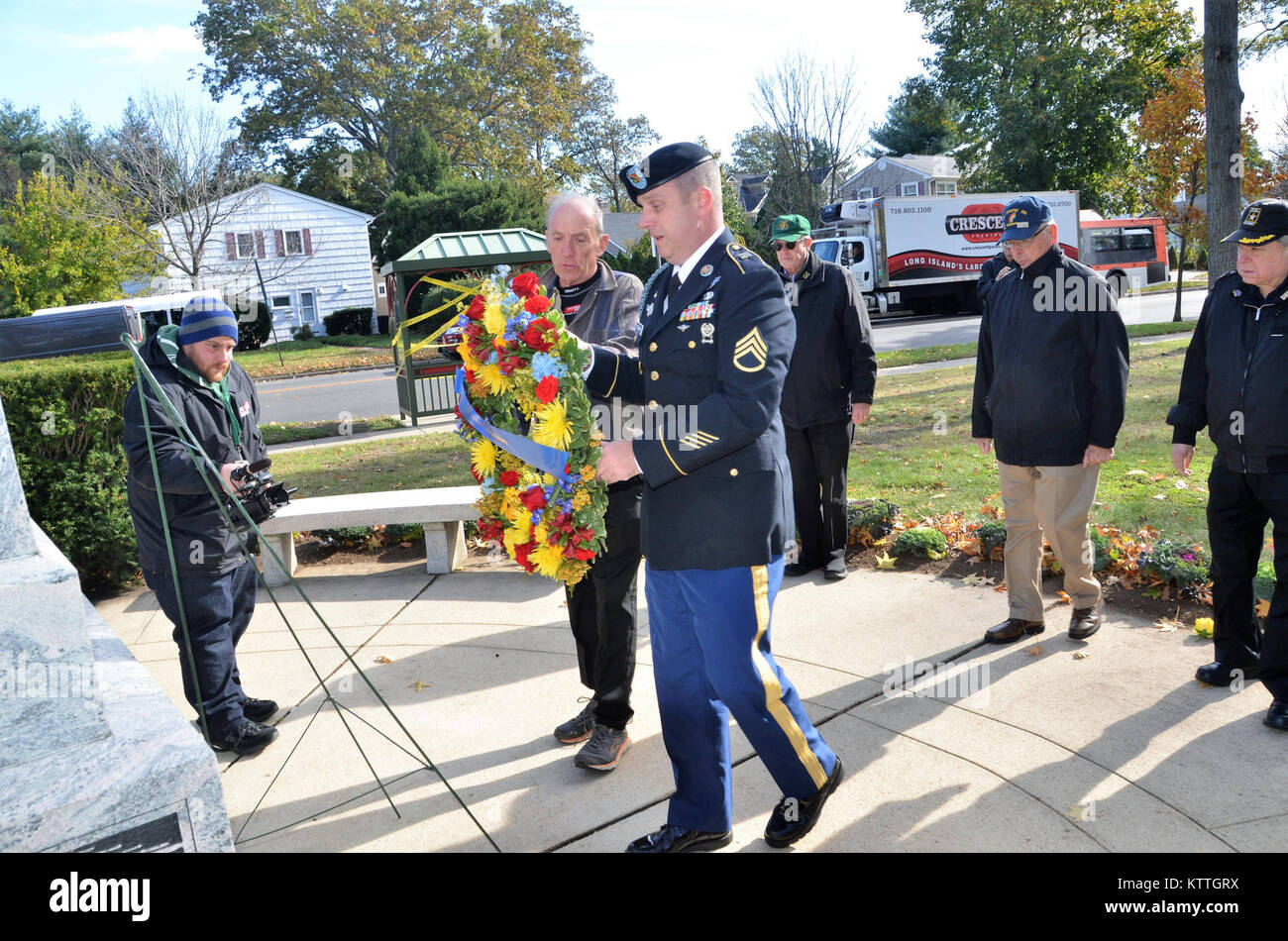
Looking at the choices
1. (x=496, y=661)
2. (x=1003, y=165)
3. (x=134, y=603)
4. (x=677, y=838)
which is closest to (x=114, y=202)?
(x=134, y=603)

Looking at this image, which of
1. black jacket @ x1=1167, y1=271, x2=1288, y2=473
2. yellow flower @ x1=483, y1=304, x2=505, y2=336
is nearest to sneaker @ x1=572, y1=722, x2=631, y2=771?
yellow flower @ x1=483, y1=304, x2=505, y2=336

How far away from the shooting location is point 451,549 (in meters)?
6.79

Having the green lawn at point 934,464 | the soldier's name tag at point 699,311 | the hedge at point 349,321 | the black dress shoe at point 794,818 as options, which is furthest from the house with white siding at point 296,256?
the black dress shoe at point 794,818

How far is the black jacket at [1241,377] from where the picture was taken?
392 centimetres

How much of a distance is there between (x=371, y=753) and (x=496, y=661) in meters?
1.04

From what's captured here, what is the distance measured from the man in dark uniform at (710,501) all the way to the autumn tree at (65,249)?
1078 inches

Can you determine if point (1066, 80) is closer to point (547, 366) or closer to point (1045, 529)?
point (1045, 529)

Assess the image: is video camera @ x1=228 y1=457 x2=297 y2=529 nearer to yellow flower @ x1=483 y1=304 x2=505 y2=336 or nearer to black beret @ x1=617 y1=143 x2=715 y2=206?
yellow flower @ x1=483 y1=304 x2=505 y2=336

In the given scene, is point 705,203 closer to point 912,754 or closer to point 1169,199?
point 912,754

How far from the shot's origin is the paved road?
58.3ft

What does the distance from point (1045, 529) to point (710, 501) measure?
2.57 meters

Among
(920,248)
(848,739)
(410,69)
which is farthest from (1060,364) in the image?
(410,69)

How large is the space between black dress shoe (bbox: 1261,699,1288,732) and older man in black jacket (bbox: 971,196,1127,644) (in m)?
1.06

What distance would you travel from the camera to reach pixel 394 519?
662 cm
